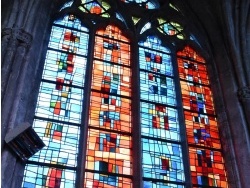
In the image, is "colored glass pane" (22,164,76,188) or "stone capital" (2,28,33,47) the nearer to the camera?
"colored glass pane" (22,164,76,188)

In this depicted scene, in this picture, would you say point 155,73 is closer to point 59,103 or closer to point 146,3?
point 59,103

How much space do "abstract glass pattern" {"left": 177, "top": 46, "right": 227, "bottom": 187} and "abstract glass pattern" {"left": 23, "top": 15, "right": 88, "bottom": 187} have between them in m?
2.14

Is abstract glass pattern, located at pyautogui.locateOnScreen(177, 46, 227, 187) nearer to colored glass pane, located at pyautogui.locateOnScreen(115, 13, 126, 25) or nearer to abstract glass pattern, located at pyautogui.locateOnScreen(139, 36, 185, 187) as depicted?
abstract glass pattern, located at pyautogui.locateOnScreen(139, 36, 185, 187)

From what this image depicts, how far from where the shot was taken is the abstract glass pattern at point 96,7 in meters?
9.26

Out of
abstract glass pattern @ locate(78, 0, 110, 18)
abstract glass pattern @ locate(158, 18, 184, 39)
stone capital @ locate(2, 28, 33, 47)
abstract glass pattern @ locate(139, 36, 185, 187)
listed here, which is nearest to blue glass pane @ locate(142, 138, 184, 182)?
abstract glass pattern @ locate(139, 36, 185, 187)

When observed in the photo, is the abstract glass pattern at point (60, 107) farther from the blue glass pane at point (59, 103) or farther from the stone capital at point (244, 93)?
the stone capital at point (244, 93)

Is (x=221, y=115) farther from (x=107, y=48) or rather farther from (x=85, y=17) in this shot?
(x=85, y=17)

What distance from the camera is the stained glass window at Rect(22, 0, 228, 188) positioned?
644 centimetres

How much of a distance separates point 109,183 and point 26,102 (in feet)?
5.97

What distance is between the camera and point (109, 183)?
20.6 feet

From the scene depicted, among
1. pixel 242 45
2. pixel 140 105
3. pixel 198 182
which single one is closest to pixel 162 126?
pixel 140 105

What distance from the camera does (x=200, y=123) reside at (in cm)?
789

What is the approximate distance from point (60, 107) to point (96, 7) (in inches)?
131

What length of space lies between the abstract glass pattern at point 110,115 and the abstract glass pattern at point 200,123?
48.0 inches
